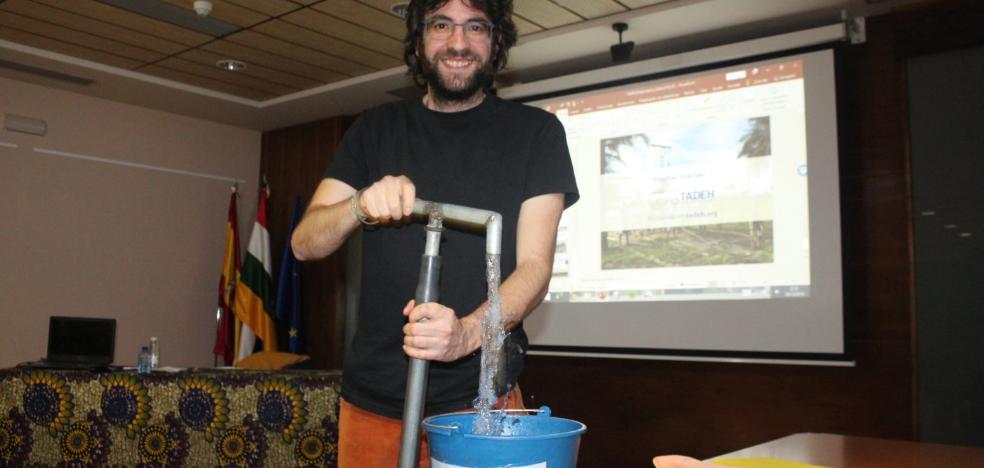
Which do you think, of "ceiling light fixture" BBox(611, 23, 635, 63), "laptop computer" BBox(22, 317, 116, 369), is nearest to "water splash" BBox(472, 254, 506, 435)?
"laptop computer" BBox(22, 317, 116, 369)

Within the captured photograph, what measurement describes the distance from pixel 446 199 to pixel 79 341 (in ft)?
9.72

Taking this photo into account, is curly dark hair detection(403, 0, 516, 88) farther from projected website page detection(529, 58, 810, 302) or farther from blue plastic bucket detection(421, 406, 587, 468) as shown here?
projected website page detection(529, 58, 810, 302)

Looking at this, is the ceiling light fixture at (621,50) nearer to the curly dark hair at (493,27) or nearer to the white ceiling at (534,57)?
the white ceiling at (534,57)

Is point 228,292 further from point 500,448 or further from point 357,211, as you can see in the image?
point 500,448

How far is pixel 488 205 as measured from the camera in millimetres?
1462

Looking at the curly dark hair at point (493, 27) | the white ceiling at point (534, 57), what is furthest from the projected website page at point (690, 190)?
the curly dark hair at point (493, 27)

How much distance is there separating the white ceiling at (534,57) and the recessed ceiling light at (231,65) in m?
0.57

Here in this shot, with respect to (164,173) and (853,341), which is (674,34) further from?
(164,173)

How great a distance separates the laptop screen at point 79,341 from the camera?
3.67 metres

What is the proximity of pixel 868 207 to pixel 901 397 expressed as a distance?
0.90 meters

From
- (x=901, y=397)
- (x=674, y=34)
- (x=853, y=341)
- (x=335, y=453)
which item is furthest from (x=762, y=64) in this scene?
(x=335, y=453)

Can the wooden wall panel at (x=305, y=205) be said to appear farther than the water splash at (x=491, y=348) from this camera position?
Yes

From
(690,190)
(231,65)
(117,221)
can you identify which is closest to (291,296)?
(117,221)

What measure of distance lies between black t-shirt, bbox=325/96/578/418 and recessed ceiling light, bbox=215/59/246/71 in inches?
147
